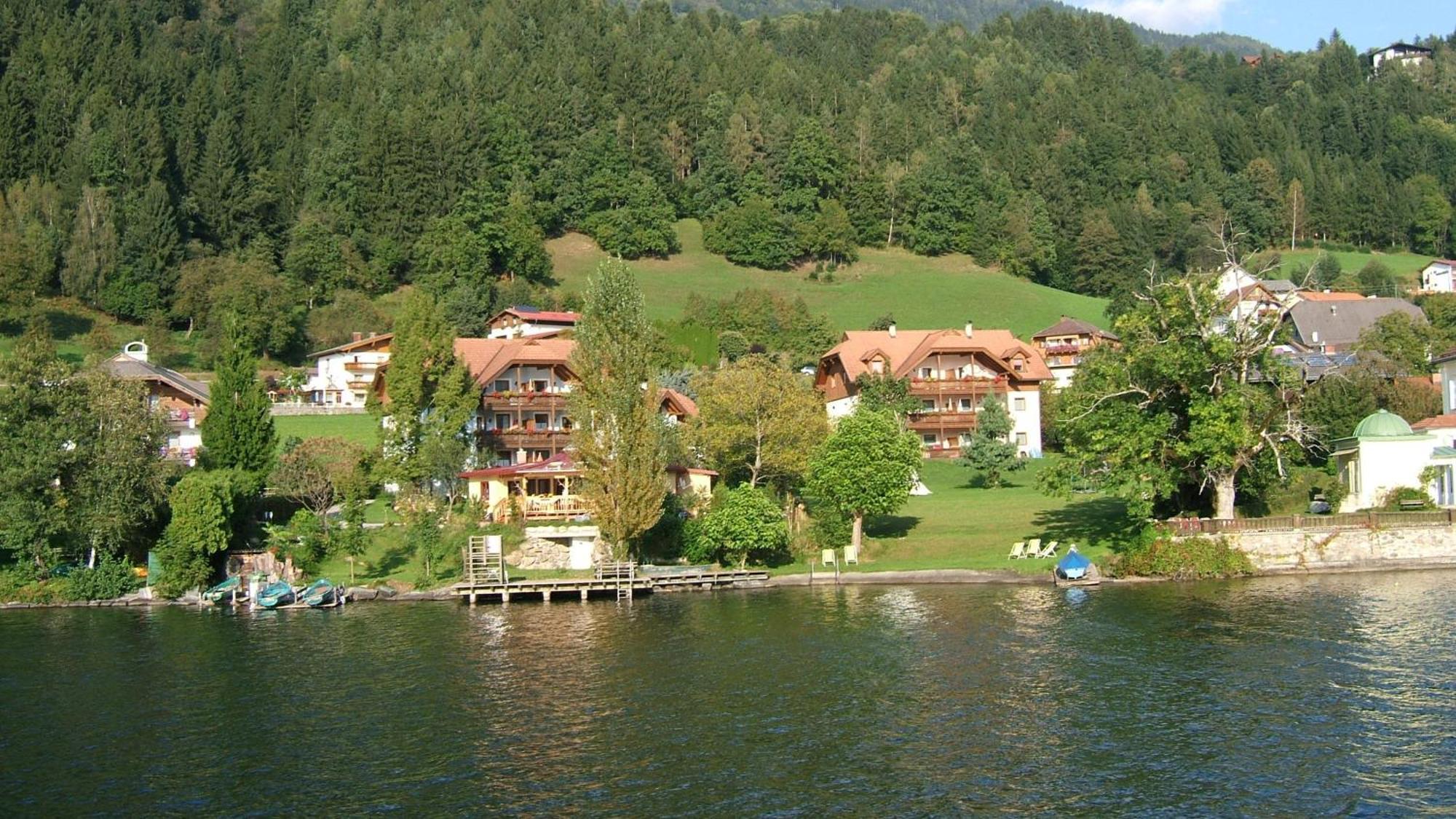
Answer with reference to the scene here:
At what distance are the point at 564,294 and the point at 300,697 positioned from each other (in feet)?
306

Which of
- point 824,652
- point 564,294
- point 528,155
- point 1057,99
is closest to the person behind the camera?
point 824,652

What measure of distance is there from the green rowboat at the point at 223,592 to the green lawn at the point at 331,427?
1656cm

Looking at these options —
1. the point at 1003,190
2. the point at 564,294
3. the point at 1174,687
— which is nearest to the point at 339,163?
the point at 564,294

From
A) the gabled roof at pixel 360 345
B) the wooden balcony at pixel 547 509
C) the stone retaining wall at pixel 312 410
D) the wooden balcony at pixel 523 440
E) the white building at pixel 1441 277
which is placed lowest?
the wooden balcony at pixel 547 509

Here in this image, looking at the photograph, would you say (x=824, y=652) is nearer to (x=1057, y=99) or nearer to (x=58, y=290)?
(x=58, y=290)

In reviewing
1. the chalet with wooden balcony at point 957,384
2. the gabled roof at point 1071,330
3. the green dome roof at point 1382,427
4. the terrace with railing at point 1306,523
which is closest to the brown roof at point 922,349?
the chalet with wooden balcony at point 957,384

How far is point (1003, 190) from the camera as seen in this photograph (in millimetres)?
160125

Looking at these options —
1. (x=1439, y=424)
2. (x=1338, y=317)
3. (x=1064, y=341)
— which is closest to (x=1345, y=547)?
(x=1439, y=424)

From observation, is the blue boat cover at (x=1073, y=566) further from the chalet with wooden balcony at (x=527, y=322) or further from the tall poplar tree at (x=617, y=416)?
the chalet with wooden balcony at (x=527, y=322)

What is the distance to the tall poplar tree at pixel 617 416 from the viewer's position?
56.4 metres

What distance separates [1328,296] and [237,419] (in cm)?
10512

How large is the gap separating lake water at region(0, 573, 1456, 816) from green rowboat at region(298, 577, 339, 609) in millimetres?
5805

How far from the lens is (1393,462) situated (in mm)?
56906

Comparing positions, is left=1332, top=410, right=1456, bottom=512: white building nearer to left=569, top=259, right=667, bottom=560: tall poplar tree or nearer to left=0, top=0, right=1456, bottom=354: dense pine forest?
left=569, top=259, right=667, bottom=560: tall poplar tree
